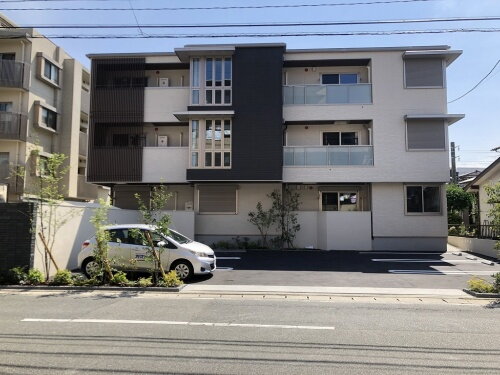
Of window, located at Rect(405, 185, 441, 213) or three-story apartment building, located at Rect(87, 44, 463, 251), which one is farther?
A: window, located at Rect(405, 185, 441, 213)

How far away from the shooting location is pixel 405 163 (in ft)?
65.1

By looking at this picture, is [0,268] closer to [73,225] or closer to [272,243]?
[73,225]

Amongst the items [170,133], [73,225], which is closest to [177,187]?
[170,133]

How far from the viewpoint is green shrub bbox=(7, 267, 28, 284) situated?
1039 cm

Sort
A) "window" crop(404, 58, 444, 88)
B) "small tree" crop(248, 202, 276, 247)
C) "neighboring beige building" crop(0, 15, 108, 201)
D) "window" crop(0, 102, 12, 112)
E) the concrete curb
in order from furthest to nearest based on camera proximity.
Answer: "window" crop(0, 102, 12, 112) → "neighboring beige building" crop(0, 15, 108, 201) → "window" crop(404, 58, 444, 88) → "small tree" crop(248, 202, 276, 247) → the concrete curb

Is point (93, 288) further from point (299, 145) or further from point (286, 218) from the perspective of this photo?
point (299, 145)

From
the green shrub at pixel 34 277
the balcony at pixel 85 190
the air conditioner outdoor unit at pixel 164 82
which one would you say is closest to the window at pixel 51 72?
the balcony at pixel 85 190

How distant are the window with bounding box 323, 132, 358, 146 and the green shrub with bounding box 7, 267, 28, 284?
15729mm

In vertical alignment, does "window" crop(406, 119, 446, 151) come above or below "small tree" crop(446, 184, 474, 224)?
above

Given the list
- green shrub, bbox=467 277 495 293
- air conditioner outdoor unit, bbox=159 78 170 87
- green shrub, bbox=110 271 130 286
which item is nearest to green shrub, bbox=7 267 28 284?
green shrub, bbox=110 271 130 286

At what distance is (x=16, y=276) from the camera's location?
10445 millimetres

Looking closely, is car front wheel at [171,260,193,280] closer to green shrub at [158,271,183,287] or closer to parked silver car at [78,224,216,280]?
parked silver car at [78,224,216,280]

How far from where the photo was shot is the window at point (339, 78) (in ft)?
70.8

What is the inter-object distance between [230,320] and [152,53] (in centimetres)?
1784
